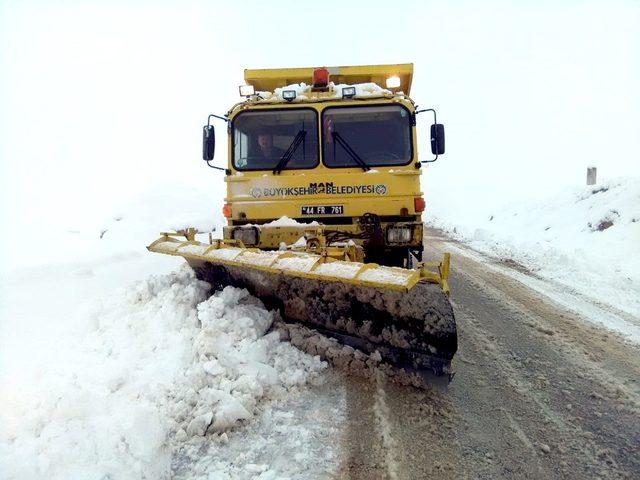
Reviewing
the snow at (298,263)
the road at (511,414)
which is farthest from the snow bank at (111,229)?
the road at (511,414)

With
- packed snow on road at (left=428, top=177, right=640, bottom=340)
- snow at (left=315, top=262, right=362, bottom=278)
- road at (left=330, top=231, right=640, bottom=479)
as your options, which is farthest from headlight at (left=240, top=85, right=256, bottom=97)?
packed snow on road at (left=428, top=177, right=640, bottom=340)

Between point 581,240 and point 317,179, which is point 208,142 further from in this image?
point 581,240

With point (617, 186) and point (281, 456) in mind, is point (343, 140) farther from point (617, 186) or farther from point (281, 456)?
point (617, 186)

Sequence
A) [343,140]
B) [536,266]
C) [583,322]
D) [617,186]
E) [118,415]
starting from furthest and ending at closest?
[617,186] < [536,266] < [343,140] < [583,322] < [118,415]

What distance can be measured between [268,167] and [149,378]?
2.85 m

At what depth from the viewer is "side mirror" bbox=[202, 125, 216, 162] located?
5.26 metres

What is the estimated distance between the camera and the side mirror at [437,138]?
5211 mm

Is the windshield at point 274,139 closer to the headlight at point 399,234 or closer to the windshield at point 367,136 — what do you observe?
the windshield at point 367,136

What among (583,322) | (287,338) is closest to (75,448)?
(287,338)

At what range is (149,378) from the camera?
2656 mm

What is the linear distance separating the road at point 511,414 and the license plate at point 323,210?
5.87 feet

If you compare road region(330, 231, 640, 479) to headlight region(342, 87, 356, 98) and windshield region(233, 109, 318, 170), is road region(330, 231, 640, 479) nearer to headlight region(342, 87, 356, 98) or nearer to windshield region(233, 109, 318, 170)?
windshield region(233, 109, 318, 170)

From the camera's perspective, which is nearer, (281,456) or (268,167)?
(281,456)

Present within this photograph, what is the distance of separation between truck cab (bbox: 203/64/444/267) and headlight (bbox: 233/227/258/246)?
1cm
